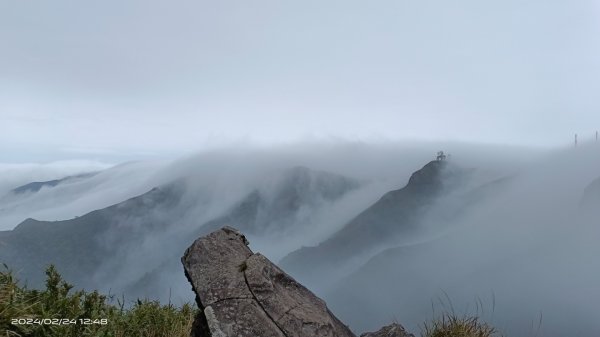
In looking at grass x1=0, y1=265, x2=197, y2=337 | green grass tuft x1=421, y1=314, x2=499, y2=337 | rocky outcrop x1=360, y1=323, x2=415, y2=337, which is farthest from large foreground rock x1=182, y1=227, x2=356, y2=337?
green grass tuft x1=421, y1=314, x2=499, y2=337

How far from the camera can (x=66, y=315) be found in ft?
25.5

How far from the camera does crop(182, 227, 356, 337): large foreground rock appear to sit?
7906 millimetres

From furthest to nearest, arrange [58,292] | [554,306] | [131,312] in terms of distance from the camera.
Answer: [554,306] → [131,312] → [58,292]

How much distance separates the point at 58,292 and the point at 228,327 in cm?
295

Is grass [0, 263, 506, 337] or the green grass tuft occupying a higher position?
grass [0, 263, 506, 337]

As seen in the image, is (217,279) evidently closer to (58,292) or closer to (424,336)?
(58,292)

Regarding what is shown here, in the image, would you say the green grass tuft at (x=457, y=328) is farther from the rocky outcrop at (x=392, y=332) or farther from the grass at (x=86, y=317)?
the rocky outcrop at (x=392, y=332)

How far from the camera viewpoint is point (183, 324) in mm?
10516

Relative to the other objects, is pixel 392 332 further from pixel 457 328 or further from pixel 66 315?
pixel 66 315

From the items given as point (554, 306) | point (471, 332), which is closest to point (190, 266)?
point (471, 332)

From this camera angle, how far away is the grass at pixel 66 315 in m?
6.70

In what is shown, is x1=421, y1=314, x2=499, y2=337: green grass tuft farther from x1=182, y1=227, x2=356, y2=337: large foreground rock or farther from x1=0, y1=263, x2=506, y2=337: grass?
x1=182, y1=227, x2=356, y2=337: large foreground rock

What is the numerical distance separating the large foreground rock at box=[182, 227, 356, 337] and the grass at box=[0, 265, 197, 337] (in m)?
1.47

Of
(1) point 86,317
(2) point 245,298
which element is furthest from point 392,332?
(1) point 86,317
